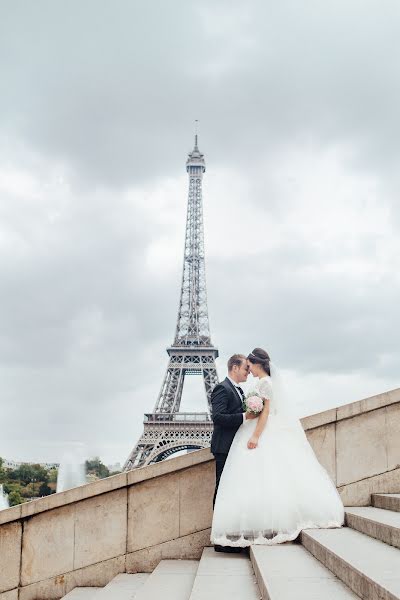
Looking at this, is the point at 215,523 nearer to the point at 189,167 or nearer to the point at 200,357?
the point at 200,357

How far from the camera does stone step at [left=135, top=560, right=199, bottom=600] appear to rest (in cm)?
558

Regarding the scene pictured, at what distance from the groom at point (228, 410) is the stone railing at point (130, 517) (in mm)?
717

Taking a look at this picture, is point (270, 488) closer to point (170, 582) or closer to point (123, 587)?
point (170, 582)

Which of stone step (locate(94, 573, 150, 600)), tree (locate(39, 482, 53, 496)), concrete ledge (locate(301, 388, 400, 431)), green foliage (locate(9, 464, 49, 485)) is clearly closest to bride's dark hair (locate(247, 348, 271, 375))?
concrete ledge (locate(301, 388, 400, 431))

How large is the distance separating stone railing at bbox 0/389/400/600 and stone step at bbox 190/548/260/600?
1027 mm

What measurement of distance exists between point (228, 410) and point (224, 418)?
0.13 metres

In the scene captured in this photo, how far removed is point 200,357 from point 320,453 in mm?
55824

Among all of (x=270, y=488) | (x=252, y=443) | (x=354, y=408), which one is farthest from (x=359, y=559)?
(x=354, y=408)

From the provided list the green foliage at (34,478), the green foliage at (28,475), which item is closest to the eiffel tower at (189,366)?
the green foliage at (34,478)

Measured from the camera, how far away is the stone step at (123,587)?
628 centimetres

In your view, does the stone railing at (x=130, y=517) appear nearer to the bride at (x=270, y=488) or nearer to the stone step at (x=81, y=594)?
the stone step at (x=81, y=594)

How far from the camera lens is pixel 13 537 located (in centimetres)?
798

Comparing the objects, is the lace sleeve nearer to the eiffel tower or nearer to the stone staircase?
the stone staircase

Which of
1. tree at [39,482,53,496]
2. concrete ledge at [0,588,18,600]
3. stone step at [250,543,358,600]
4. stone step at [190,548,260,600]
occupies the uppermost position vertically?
stone step at [250,543,358,600]
